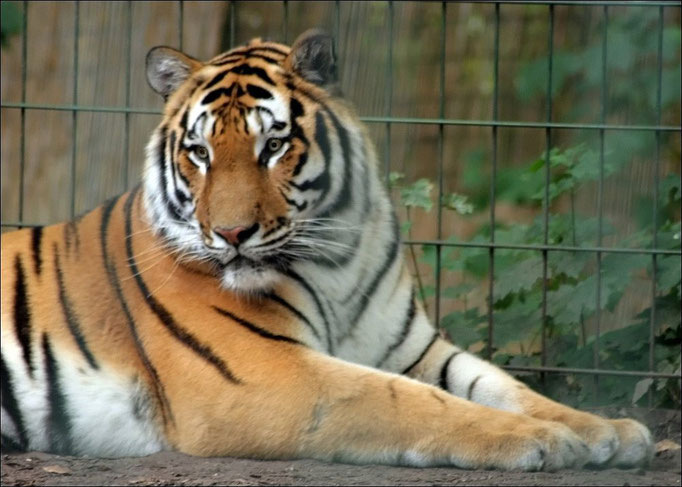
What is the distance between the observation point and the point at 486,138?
13.8ft

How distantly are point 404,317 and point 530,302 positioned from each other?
0.70 meters

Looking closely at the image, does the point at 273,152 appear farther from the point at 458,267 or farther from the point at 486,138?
the point at 486,138

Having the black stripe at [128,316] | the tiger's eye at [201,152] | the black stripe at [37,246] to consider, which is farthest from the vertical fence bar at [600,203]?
the black stripe at [37,246]

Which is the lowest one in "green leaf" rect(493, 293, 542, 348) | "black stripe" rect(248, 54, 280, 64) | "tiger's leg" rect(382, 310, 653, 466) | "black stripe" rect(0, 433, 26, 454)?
"black stripe" rect(0, 433, 26, 454)

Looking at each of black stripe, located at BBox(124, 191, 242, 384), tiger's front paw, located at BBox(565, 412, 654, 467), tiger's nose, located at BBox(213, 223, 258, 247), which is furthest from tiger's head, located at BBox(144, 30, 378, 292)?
tiger's front paw, located at BBox(565, 412, 654, 467)

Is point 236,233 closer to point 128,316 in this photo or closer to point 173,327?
point 173,327

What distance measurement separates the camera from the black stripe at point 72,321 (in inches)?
106

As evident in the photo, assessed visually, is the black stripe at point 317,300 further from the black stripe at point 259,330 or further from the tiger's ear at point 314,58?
the tiger's ear at point 314,58

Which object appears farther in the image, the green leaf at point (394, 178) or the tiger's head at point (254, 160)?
the green leaf at point (394, 178)

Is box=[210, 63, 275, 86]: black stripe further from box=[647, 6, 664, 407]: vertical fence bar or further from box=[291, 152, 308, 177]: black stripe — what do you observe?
box=[647, 6, 664, 407]: vertical fence bar

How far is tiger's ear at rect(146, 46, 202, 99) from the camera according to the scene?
275 cm

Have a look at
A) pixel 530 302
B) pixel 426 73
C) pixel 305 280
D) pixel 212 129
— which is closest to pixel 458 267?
pixel 530 302

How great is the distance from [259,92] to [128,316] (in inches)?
24.8

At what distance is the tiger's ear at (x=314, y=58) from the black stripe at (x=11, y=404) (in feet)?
3.39
